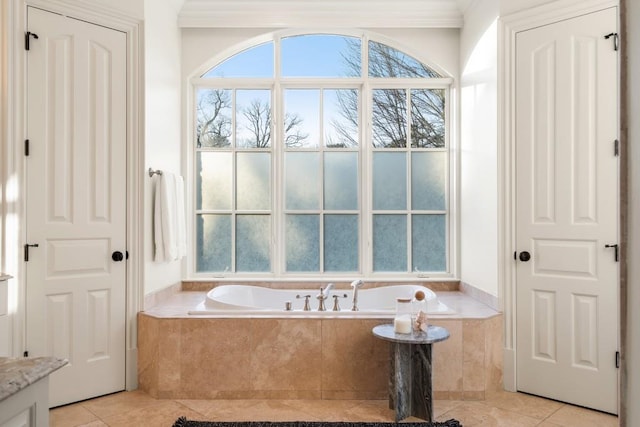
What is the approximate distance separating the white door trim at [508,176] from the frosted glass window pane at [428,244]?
0.81 meters

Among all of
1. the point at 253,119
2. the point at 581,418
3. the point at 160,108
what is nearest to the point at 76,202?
the point at 160,108

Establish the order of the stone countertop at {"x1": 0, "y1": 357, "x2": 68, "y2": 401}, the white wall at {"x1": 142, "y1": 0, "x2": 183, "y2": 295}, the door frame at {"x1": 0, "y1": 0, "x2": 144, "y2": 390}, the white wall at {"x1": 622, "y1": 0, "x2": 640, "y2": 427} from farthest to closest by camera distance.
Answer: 1. the white wall at {"x1": 142, "y1": 0, "x2": 183, "y2": 295}
2. the door frame at {"x1": 0, "y1": 0, "x2": 144, "y2": 390}
3. the stone countertop at {"x1": 0, "y1": 357, "x2": 68, "y2": 401}
4. the white wall at {"x1": 622, "y1": 0, "x2": 640, "y2": 427}

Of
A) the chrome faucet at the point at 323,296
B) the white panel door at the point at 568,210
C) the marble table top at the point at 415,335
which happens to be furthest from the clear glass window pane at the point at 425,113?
the marble table top at the point at 415,335

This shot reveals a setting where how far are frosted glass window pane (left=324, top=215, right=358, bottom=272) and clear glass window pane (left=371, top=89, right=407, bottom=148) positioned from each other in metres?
0.70

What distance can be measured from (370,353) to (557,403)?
44.9 inches

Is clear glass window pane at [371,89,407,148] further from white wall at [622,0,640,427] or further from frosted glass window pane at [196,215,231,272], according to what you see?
white wall at [622,0,640,427]

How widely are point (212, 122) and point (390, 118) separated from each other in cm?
146

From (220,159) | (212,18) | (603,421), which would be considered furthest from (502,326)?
(212,18)

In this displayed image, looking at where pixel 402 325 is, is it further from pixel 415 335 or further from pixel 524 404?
pixel 524 404

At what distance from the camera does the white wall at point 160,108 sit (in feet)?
10.0

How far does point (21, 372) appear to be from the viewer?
1.00 meters

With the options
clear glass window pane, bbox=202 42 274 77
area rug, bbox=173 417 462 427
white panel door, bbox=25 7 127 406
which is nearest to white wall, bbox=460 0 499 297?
area rug, bbox=173 417 462 427

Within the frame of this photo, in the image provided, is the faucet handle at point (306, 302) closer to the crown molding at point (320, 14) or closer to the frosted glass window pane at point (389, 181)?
the frosted glass window pane at point (389, 181)

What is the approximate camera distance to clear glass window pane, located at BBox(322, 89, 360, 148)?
379cm
